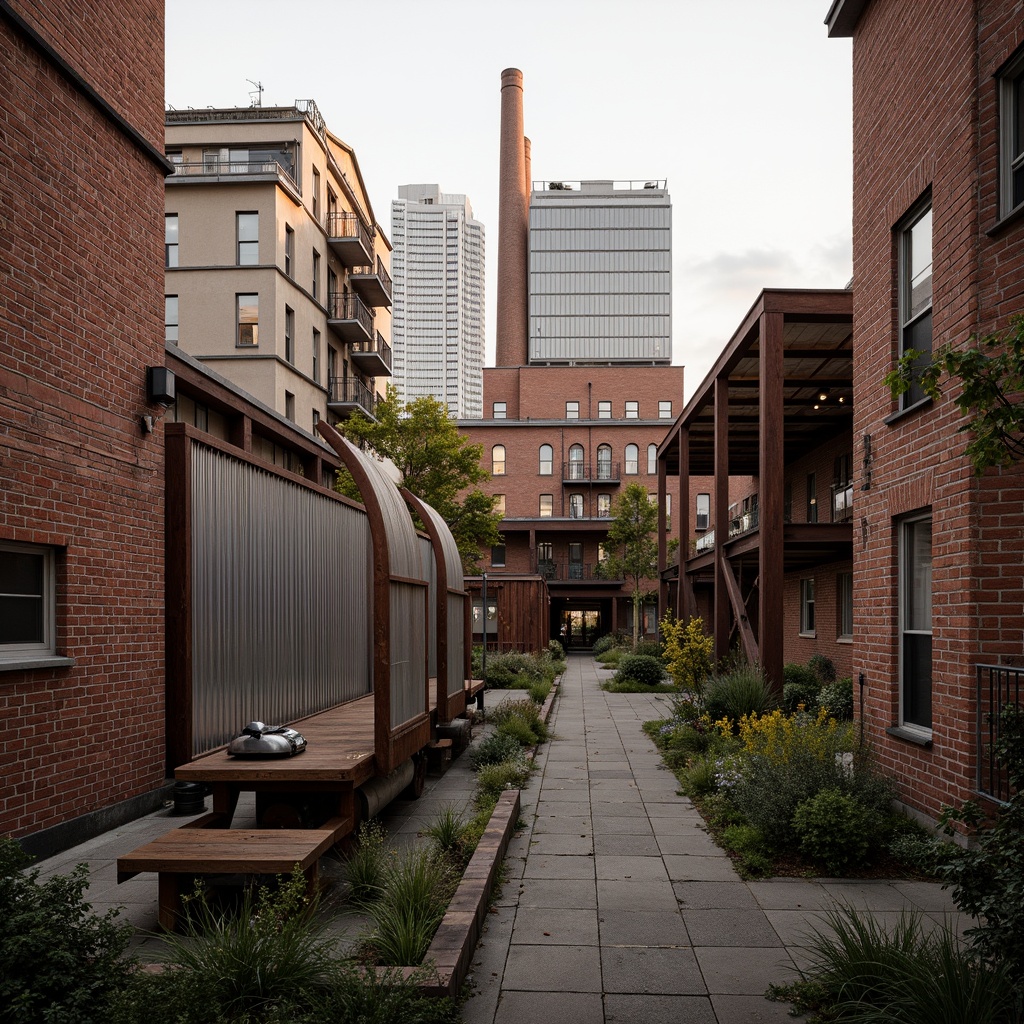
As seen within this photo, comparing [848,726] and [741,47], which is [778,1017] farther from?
[741,47]

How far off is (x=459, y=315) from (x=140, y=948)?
193 m

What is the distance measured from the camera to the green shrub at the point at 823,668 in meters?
20.1

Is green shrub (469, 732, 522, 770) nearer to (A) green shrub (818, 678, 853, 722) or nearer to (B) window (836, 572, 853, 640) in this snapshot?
(A) green shrub (818, 678, 853, 722)

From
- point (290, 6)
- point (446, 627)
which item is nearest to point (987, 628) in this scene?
point (446, 627)

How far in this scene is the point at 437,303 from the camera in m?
192

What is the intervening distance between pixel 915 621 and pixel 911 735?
3.50 ft

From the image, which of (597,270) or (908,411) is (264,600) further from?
(597,270)

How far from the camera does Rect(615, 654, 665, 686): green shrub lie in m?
22.8

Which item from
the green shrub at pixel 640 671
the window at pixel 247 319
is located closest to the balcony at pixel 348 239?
the window at pixel 247 319

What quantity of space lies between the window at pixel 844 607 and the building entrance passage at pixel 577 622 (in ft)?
86.6

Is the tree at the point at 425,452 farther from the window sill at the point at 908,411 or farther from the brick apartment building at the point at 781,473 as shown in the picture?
the window sill at the point at 908,411

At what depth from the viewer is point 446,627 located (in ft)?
33.9

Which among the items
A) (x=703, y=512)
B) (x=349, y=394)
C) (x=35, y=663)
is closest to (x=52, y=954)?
(x=35, y=663)

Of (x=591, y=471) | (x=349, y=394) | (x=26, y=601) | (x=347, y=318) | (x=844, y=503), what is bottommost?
(x=26, y=601)
